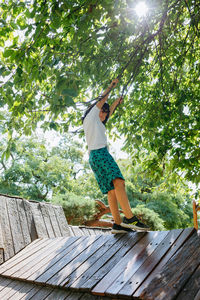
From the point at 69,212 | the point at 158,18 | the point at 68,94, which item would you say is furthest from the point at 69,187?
the point at 68,94

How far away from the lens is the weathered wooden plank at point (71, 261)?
2396mm

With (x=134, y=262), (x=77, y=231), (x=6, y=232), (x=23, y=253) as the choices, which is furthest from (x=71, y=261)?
(x=77, y=231)

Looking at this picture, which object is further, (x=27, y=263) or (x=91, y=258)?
(x=27, y=263)

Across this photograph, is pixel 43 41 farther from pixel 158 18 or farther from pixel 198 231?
pixel 198 231

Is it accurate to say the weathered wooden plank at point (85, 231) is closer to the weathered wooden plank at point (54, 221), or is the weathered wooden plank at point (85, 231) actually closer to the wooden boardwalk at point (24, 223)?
the wooden boardwalk at point (24, 223)

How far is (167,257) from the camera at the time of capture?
193cm

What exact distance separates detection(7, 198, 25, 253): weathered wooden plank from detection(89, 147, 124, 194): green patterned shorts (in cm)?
172

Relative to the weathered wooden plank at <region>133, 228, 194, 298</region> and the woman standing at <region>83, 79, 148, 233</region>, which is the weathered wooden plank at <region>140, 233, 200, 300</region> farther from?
the woman standing at <region>83, 79, 148, 233</region>

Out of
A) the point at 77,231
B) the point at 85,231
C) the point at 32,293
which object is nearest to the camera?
the point at 32,293

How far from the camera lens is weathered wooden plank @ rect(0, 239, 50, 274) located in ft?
11.2

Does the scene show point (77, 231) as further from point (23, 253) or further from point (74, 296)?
point (74, 296)

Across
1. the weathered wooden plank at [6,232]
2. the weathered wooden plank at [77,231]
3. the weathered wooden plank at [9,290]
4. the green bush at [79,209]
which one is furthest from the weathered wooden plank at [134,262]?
the green bush at [79,209]

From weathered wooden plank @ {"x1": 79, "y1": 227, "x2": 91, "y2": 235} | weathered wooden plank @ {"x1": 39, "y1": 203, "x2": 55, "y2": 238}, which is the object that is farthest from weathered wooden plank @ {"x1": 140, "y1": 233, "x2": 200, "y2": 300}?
weathered wooden plank @ {"x1": 79, "y1": 227, "x2": 91, "y2": 235}

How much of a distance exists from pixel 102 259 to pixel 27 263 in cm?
130
